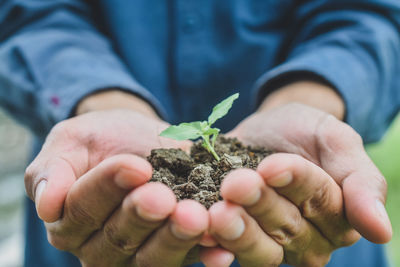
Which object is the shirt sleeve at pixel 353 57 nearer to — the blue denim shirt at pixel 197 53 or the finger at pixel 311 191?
the blue denim shirt at pixel 197 53

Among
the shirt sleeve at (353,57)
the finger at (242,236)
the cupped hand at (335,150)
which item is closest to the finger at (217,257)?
the finger at (242,236)

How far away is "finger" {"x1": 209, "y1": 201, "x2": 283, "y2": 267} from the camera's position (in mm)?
996

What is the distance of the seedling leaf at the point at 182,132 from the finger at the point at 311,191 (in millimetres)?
377

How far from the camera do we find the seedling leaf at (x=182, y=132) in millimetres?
1337

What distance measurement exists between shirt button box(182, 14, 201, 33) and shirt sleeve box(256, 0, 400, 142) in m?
0.45

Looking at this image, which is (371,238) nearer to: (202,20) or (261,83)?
(261,83)

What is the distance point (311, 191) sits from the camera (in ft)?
3.69

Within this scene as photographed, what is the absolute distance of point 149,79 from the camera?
2.18 metres

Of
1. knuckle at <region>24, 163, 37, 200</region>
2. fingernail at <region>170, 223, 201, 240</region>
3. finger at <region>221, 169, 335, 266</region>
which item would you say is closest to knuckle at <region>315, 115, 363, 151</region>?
finger at <region>221, 169, 335, 266</region>

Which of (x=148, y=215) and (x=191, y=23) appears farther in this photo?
(x=191, y=23)

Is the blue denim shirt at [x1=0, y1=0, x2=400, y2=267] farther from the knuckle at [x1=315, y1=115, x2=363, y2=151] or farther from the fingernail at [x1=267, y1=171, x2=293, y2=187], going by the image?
the fingernail at [x1=267, y1=171, x2=293, y2=187]

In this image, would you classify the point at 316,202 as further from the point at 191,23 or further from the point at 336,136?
the point at 191,23

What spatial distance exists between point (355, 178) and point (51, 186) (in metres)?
0.96

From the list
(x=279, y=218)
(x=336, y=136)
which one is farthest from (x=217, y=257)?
(x=336, y=136)
